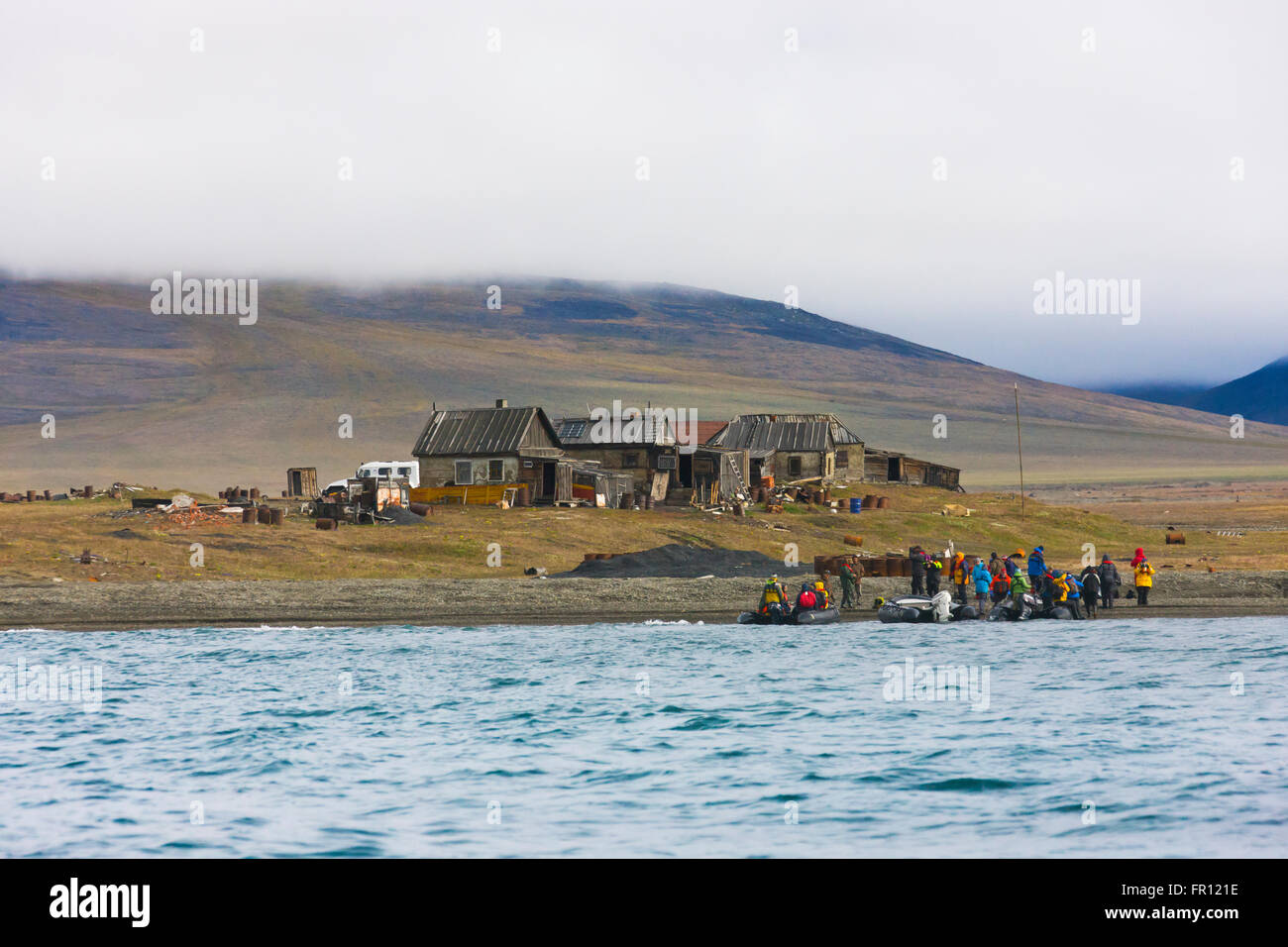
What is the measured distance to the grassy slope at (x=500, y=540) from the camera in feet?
149

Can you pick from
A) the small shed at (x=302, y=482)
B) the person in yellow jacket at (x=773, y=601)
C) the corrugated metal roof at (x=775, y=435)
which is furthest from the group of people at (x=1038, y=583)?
the small shed at (x=302, y=482)

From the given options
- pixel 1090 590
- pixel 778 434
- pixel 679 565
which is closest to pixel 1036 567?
pixel 1090 590

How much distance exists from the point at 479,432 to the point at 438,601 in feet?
95.0

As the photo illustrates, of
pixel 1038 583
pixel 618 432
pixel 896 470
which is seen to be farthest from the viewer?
pixel 896 470

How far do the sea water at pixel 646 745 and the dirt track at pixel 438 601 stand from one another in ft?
6.08

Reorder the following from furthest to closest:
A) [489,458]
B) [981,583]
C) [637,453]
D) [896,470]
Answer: [896,470] → [637,453] → [489,458] → [981,583]

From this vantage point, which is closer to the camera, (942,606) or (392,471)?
(942,606)

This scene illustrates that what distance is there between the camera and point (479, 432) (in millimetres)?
69000

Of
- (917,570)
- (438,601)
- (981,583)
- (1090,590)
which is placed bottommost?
(438,601)

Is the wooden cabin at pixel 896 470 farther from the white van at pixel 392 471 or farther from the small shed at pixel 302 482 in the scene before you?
the small shed at pixel 302 482

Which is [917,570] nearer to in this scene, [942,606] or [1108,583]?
[942,606]

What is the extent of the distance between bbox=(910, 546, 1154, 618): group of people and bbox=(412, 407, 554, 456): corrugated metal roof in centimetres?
2933
